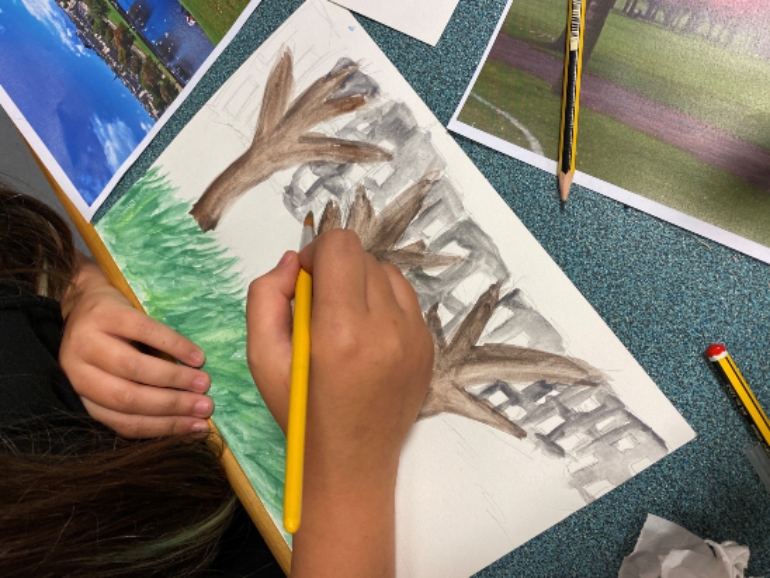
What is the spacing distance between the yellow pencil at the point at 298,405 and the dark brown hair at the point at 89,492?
163 mm

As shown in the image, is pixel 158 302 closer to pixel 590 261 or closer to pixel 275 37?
pixel 275 37

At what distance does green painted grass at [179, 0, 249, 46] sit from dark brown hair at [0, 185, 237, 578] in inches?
9.9

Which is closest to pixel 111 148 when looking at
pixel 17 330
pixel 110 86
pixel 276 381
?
pixel 110 86

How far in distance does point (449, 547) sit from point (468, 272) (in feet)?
0.75

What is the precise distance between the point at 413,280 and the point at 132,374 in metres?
0.26

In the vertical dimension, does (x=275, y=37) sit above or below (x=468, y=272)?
above

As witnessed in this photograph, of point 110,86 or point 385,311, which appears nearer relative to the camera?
point 385,311

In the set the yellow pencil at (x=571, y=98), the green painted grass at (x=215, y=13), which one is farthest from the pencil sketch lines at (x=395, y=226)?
the green painted grass at (x=215, y=13)

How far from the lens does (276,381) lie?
43cm

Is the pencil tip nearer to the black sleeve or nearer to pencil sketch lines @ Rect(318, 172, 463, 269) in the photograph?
pencil sketch lines @ Rect(318, 172, 463, 269)

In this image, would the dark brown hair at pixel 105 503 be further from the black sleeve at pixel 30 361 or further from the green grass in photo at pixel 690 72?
the green grass in photo at pixel 690 72

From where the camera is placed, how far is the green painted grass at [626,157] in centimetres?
44

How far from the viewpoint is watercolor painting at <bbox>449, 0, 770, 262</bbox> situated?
17.4 inches

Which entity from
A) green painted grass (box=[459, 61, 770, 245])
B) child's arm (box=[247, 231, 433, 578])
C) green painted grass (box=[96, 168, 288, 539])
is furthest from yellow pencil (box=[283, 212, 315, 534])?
green painted grass (box=[459, 61, 770, 245])
